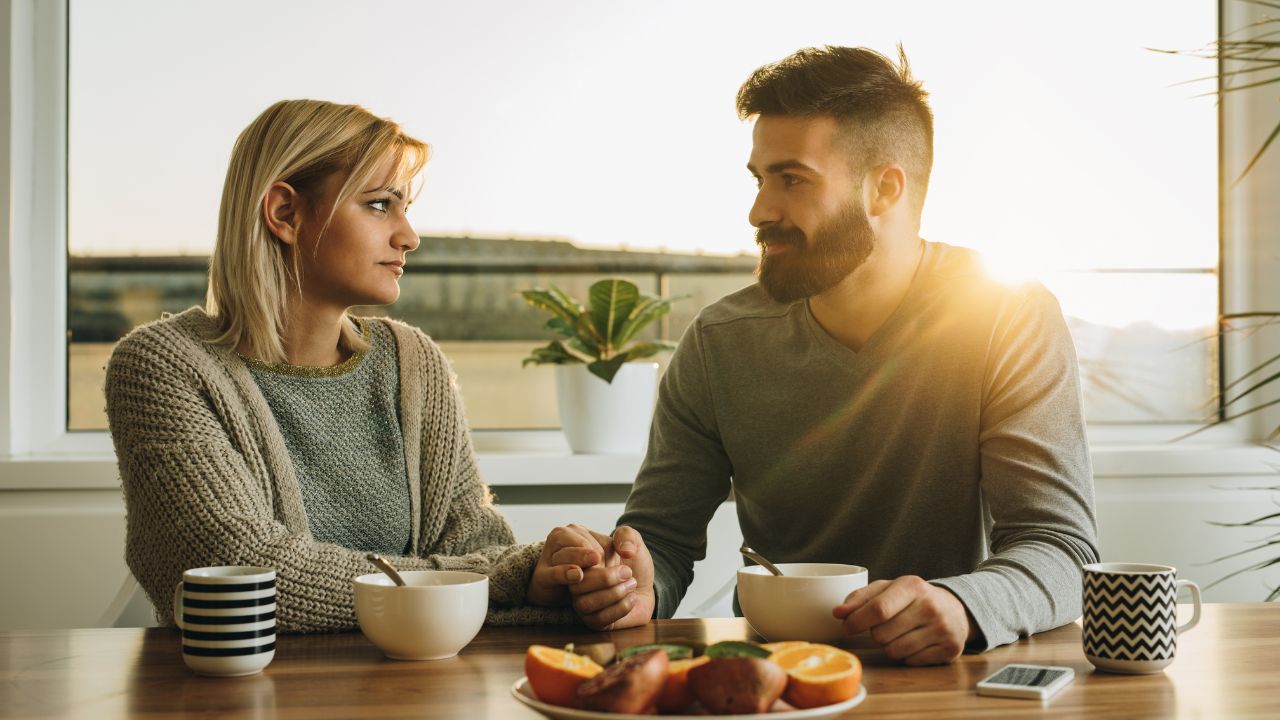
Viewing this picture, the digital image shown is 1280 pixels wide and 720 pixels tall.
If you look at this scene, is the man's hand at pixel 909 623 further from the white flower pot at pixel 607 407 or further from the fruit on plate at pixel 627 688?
the white flower pot at pixel 607 407

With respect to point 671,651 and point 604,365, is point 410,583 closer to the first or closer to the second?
point 671,651

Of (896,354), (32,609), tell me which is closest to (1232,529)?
(896,354)

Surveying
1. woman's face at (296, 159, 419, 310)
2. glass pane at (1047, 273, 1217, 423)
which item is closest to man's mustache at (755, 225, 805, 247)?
woman's face at (296, 159, 419, 310)

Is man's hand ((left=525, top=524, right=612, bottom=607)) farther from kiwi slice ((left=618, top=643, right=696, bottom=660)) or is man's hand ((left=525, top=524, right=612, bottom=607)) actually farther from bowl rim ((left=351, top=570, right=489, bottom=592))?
kiwi slice ((left=618, top=643, right=696, bottom=660))

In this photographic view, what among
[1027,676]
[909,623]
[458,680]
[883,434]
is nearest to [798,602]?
[909,623]

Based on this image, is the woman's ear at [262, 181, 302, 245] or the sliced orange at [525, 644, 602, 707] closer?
the sliced orange at [525, 644, 602, 707]

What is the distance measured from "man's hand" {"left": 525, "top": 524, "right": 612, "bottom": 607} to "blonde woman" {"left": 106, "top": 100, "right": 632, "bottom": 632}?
0.02m

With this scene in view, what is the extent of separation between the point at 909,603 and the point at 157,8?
2.48 meters

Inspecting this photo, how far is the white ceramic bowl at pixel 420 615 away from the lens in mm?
1053

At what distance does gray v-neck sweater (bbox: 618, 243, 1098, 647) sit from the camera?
1.48 metres

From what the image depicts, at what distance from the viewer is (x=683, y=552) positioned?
1.67 meters

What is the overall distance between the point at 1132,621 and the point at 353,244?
46.5 inches

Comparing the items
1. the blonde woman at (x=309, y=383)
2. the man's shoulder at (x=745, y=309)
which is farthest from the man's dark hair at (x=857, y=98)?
the blonde woman at (x=309, y=383)

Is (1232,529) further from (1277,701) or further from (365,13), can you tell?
(365,13)
